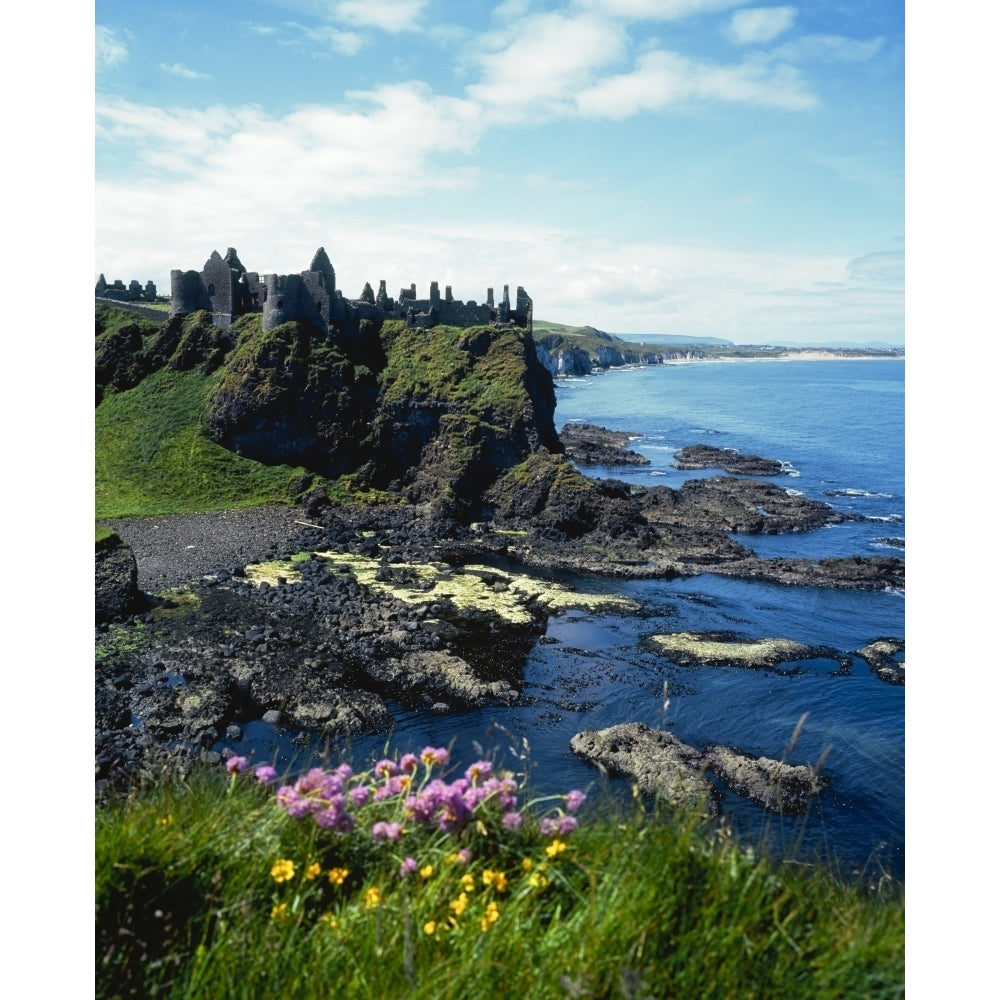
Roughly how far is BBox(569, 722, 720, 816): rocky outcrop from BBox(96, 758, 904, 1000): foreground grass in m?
18.7

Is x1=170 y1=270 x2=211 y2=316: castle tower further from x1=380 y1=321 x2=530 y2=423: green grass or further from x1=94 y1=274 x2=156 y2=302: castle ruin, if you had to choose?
x1=380 y1=321 x2=530 y2=423: green grass

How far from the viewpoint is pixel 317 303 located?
64625mm

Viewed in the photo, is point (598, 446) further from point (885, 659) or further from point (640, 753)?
point (640, 753)

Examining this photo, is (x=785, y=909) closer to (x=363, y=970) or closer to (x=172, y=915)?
(x=363, y=970)

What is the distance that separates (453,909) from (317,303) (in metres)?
64.3

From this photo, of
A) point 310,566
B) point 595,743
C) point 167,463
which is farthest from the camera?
point 167,463

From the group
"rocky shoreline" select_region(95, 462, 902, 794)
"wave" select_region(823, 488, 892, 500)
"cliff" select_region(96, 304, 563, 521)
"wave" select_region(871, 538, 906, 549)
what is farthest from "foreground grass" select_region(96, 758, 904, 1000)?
"wave" select_region(823, 488, 892, 500)

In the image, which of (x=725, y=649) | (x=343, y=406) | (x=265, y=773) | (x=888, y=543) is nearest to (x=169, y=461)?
(x=343, y=406)

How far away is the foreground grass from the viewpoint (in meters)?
4.15

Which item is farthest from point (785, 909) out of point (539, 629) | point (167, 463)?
point (167, 463)

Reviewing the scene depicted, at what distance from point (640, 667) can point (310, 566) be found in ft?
62.3

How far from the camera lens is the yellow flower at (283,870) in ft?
15.5

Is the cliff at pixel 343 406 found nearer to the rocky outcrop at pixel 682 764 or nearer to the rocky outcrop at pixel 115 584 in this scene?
the rocky outcrop at pixel 115 584
